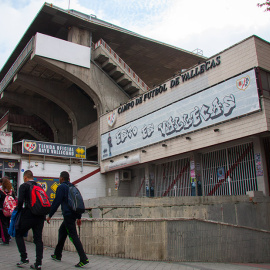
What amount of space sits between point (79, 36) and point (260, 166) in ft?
61.1

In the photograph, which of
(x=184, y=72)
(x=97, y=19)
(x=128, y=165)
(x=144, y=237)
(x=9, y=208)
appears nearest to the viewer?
(x=144, y=237)

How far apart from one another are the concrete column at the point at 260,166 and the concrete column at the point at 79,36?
56.5 ft

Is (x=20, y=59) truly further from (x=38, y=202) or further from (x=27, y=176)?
(x=38, y=202)

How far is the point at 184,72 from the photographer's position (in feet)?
62.4

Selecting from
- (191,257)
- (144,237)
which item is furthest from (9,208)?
(191,257)

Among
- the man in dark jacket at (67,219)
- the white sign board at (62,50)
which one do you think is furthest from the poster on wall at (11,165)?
the man in dark jacket at (67,219)

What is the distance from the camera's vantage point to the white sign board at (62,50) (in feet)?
78.3

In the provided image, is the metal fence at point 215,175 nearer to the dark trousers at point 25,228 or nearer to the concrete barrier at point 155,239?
the concrete barrier at point 155,239

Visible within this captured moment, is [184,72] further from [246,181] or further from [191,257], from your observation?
[191,257]

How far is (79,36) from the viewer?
26.8m

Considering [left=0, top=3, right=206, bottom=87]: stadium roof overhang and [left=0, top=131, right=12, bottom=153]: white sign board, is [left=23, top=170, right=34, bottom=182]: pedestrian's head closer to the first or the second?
[left=0, top=131, right=12, bottom=153]: white sign board

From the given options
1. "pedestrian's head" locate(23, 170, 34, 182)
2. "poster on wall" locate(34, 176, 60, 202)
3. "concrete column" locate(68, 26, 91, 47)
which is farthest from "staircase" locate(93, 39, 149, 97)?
"pedestrian's head" locate(23, 170, 34, 182)

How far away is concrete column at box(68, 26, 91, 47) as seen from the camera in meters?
26.4

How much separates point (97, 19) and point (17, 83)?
381 inches
